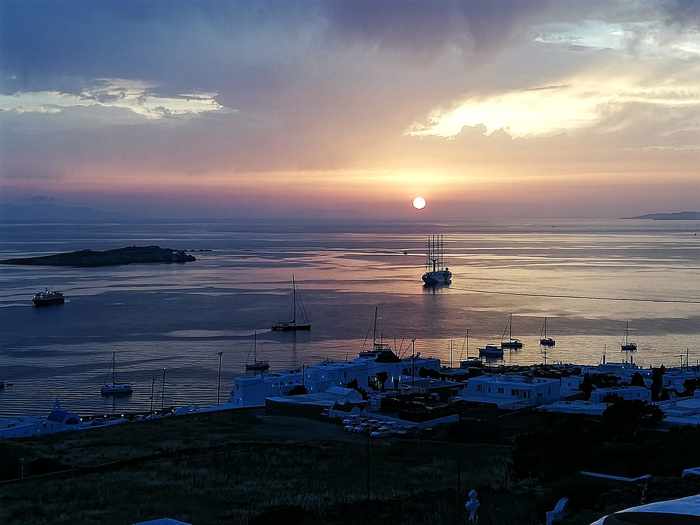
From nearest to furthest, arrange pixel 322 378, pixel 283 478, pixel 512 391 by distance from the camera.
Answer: pixel 283 478 < pixel 512 391 < pixel 322 378

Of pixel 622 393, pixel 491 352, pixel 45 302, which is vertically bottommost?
pixel 491 352

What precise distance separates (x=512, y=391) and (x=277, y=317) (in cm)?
2325

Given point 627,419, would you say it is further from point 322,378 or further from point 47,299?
point 47,299

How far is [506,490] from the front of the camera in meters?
9.41

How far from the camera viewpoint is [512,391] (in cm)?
1930

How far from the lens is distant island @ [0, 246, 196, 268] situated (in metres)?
77.2

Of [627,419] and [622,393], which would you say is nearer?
[627,419]

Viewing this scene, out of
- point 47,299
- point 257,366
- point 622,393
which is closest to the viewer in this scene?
point 622,393

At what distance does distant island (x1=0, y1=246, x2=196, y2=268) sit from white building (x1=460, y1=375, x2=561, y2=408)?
63.2m

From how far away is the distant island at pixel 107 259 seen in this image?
77.2 m

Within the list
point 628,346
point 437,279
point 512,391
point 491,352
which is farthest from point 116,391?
point 437,279

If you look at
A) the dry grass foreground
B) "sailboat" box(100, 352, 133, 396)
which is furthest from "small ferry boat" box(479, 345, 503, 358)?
the dry grass foreground

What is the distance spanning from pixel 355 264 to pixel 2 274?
110 feet

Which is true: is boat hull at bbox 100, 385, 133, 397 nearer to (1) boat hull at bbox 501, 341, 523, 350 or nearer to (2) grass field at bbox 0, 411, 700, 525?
(2) grass field at bbox 0, 411, 700, 525
